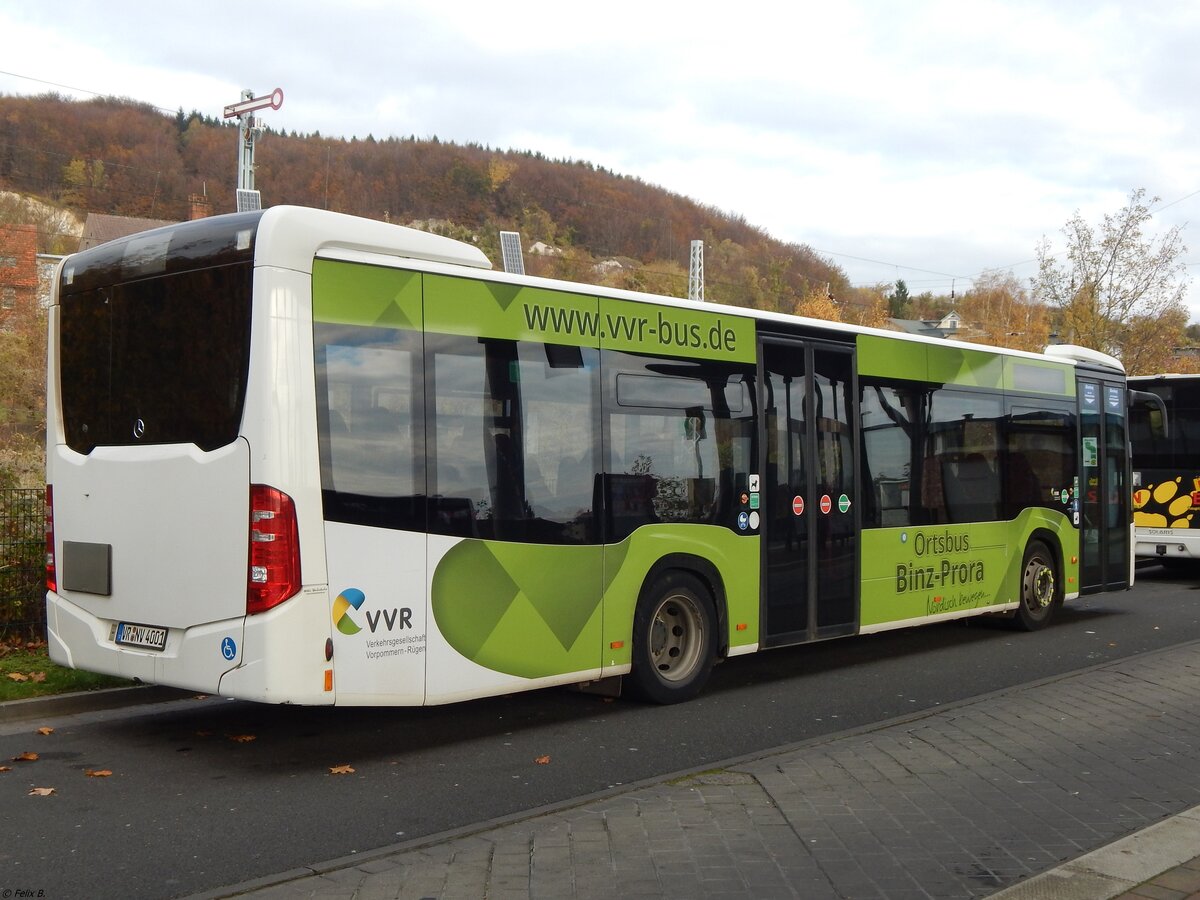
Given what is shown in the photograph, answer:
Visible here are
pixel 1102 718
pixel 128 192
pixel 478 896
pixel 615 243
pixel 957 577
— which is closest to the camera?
pixel 478 896

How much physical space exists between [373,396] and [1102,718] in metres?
5.26

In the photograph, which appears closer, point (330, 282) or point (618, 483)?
point (330, 282)

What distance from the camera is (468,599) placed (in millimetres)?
7145

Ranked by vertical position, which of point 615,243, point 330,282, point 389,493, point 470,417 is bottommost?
point 389,493

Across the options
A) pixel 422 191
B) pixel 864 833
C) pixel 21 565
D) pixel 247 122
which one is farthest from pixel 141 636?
pixel 422 191

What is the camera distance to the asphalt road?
531 centimetres

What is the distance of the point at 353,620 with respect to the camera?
6523 millimetres

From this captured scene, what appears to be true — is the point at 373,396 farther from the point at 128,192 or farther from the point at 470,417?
the point at 128,192

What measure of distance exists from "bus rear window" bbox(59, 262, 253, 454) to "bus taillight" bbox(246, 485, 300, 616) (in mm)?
473

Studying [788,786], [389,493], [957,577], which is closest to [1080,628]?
[957,577]

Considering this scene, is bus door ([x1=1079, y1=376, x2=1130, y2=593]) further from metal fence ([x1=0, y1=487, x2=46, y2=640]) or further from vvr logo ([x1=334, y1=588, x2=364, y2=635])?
metal fence ([x1=0, y1=487, x2=46, y2=640])

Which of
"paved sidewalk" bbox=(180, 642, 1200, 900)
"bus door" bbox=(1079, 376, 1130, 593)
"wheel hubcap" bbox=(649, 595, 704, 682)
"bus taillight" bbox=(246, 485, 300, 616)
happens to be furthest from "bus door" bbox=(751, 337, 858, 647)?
"bus door" bbox=(1079, 376, 1130, 593)

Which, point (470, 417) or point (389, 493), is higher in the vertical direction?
point (470, 417)

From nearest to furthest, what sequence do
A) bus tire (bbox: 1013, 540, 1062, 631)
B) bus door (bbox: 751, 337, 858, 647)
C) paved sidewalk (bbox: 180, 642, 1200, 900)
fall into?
paved sidewalk (bbox: 180, 642, 1200, 900) → bus door (bbox: 751, 337, 858, 647) → bus tire (bbox: 1013, 540, 1062, 631)
